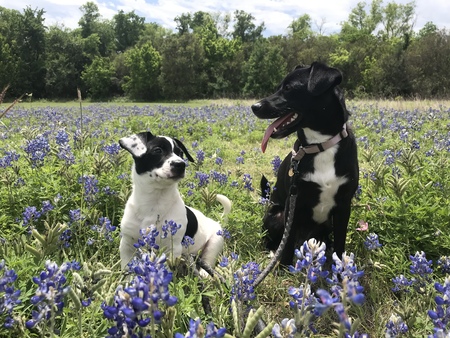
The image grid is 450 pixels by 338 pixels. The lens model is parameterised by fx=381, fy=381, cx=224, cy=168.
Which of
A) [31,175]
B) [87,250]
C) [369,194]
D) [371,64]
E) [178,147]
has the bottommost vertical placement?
[87,250]

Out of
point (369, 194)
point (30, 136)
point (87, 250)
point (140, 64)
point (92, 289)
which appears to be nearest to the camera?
point (92, 289)

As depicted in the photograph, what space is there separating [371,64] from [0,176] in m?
37.7

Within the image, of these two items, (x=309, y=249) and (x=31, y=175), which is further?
(x=31, y=175)

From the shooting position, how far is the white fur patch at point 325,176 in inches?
103

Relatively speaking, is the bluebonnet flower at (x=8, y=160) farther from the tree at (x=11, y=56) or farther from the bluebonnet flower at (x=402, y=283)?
the tree at (x=11, y=56)

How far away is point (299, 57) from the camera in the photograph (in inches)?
1667

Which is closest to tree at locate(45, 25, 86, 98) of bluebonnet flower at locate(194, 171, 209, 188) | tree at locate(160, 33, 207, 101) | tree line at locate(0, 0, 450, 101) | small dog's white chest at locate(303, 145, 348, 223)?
tree line at locate(0, 0, 450, 101)

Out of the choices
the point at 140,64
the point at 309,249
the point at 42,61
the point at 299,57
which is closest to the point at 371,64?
the point at 299,57

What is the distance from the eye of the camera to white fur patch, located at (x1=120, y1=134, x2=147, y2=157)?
2678 millimetres

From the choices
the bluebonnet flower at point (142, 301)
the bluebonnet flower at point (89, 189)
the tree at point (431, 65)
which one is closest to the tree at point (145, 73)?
the tree at point (431, 65)

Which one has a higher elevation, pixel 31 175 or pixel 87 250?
pixel 31 175

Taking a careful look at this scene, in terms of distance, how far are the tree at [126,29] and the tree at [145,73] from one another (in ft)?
105

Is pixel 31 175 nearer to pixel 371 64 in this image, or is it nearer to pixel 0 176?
pixel 0 176

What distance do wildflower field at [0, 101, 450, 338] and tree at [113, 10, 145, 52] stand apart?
72737 mm
